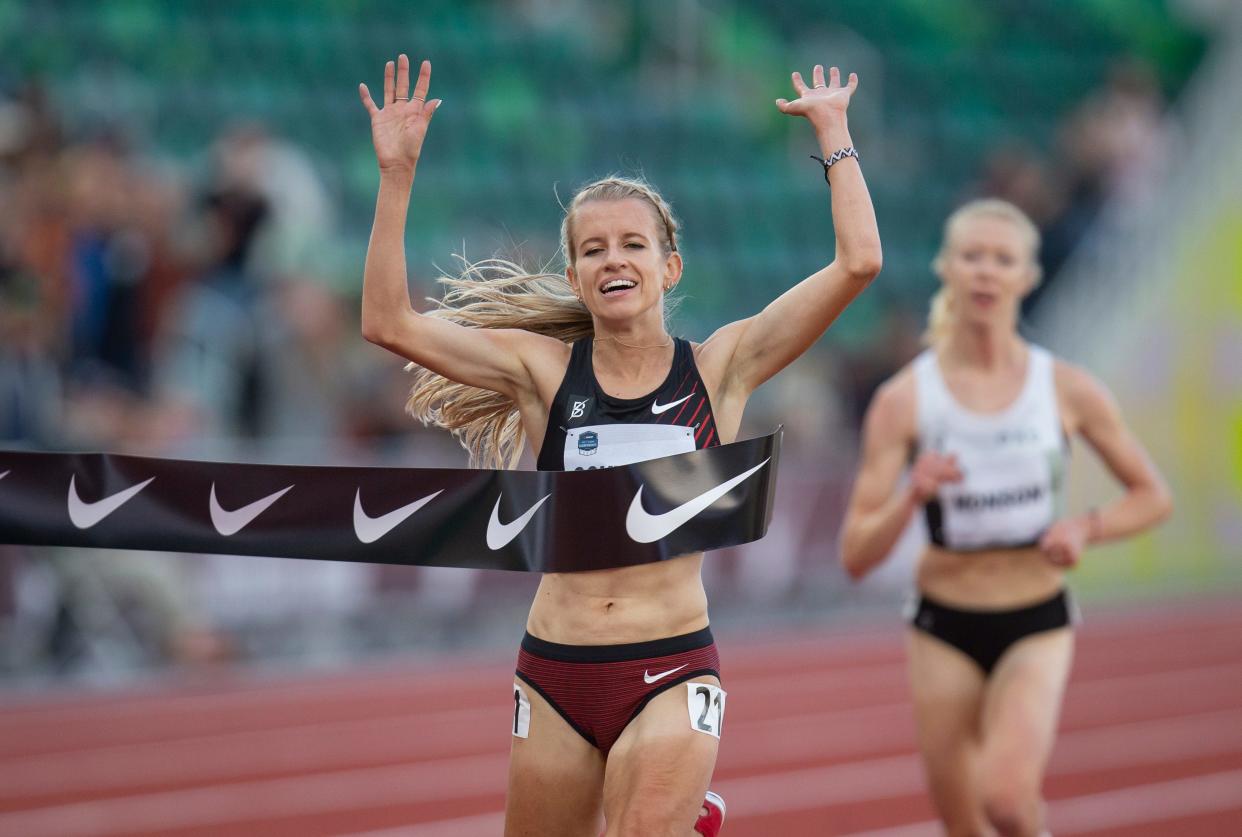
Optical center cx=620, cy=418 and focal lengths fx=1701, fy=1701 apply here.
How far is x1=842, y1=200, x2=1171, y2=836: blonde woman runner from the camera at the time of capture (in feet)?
16.8

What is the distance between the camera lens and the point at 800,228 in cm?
1605

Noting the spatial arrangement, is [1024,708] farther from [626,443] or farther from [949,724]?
[626,443]

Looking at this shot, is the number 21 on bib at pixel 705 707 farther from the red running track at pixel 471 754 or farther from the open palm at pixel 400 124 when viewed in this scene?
the red running track at pixel 471 754

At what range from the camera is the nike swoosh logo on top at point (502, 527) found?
3.95 meters

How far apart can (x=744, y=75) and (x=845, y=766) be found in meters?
9.65

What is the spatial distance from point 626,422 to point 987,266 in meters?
1.88

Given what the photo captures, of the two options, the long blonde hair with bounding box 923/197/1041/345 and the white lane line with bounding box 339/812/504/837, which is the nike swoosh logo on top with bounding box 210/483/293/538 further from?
the white lane line with bounding box 339/812/504/837

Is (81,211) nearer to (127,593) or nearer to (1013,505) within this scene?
(127,593)

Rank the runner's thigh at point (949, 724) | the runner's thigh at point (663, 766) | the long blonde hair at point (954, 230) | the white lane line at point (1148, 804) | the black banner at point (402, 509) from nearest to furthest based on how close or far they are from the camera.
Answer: the runner's thigh at point (663, 766)
the black banner at point (402, 509)
the runner's thigh at point (949, 724)
the long blonde hair at point (954, 230)
the white lane line at point (1148, 804)

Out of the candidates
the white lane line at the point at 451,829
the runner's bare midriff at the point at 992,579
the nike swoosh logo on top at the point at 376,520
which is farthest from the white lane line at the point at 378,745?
the nike swoosh logo on top at the point at 376,520

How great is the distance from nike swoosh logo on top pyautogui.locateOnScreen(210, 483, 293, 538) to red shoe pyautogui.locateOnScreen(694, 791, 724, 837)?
126 centimetres

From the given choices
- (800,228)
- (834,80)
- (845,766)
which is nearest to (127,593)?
(845,766)

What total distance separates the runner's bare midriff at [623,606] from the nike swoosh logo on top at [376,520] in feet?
1.40

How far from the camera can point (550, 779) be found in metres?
3.77
